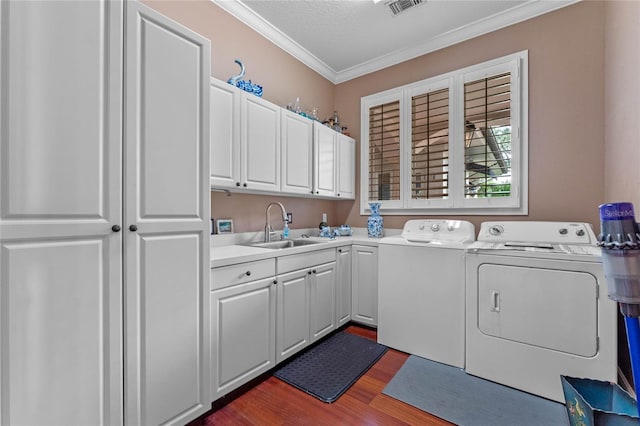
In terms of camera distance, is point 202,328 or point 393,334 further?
point 393,334

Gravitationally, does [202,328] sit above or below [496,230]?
below

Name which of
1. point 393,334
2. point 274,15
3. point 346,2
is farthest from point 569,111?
point 274,15

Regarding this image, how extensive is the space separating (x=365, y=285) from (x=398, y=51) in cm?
252

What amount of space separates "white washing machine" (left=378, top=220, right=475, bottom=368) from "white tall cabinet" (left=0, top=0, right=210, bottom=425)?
1.50m

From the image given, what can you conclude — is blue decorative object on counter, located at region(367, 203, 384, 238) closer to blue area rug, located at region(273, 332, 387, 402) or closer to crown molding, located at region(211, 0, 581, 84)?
blue area rug, located at region(273, 332, 387, 402)

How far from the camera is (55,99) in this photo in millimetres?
1015

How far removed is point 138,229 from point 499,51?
3.19m

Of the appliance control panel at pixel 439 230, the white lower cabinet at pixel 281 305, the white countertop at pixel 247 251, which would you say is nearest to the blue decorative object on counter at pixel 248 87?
the white countertop at pixel 247 251

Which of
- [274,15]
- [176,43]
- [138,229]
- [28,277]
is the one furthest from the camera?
[274,15]

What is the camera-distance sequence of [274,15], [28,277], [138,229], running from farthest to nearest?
[274,15] < [138,229] < [28,277]

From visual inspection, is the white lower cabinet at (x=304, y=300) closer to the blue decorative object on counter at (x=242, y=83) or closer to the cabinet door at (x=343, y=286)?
the cabinet door at (x=343, y=286)

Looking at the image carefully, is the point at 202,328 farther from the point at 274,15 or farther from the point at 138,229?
the point at 274,15

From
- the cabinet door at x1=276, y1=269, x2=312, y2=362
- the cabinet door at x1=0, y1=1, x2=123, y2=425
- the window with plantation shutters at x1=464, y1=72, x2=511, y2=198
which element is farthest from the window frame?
the cabinet door at x1=0, y1=1, x2=123, y2=425

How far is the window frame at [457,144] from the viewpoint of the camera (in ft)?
8.05
